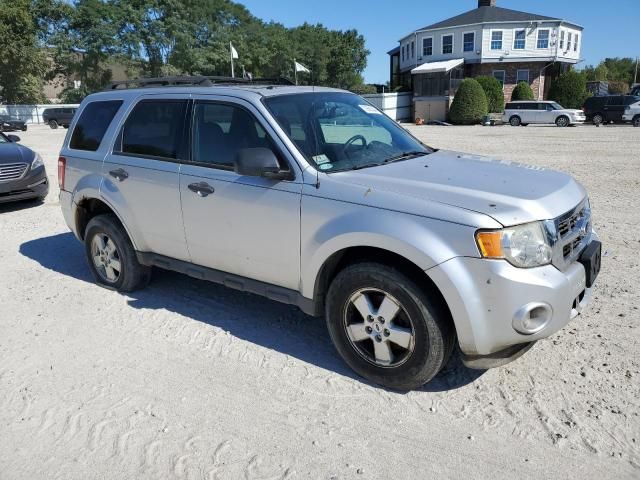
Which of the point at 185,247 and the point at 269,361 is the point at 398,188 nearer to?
the point at 269,361

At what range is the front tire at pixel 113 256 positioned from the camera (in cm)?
512

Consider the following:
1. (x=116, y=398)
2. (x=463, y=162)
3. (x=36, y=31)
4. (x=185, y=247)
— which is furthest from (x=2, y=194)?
(x=36, y=31)

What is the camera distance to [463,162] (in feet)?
13.6

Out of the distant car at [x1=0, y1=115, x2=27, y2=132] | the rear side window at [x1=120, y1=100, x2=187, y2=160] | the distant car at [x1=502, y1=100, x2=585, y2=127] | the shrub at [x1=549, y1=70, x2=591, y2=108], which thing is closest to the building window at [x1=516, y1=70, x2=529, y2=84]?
the shrub at [x1=549, y1=70, x2=591, y2=108]

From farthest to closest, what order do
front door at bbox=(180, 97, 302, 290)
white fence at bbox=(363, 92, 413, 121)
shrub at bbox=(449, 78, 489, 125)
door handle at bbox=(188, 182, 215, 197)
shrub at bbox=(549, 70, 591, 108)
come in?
white fence at bbox=(363, 92, 413, 121) < shrub at bbox=(549, 70, 591, 108) < shrub at bbox=(449, 78, 489, 125) < door handle at bbox=(188, 182, 215, 197) < front door at bbox=(180, 97, 302, 290)

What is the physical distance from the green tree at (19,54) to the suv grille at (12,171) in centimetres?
4321

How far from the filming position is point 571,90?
39.1 meters

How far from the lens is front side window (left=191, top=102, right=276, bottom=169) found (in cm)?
402

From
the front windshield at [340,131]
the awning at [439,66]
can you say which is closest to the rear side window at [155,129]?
the front windshield at [340,131]

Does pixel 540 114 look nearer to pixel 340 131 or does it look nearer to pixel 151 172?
pixel 340 131

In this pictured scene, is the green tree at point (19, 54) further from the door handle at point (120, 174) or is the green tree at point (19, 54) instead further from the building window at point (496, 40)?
the door handle at point (120, 174)

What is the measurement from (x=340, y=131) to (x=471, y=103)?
116ft

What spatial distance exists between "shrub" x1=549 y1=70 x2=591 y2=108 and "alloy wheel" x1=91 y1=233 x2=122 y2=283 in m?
40.3

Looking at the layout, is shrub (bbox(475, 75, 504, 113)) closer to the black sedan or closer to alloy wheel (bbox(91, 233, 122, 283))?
the black sedan
